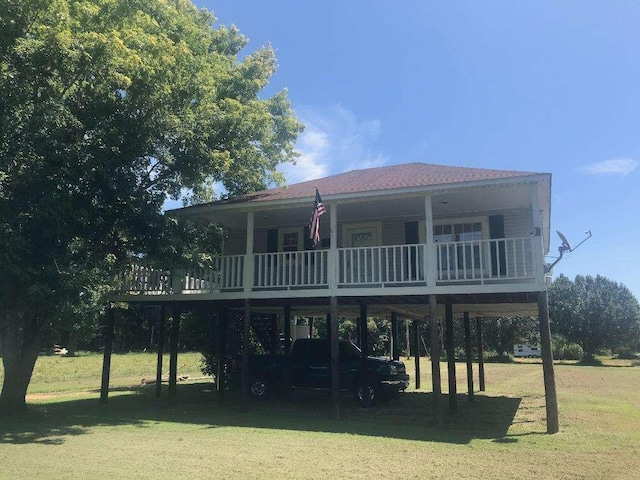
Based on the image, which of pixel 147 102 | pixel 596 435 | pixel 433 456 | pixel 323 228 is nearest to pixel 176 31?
pixel 147 102

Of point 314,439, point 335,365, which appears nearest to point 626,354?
point 335,365

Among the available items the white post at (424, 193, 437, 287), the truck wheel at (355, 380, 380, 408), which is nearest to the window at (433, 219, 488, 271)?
the white post at (424, 193, 437, 287)

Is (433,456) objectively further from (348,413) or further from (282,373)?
(282,373)

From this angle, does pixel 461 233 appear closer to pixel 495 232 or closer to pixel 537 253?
pixel 495 232

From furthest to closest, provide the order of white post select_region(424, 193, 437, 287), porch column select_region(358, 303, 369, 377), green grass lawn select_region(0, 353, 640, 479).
A: porch column select_region(358, 303, 369, 377) < white post select_region(424, 193, 437, 287) < green grass lawn select_region(0, 353, 640, 479)

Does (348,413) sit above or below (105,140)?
below

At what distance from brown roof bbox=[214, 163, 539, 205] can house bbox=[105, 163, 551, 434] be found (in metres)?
0.05

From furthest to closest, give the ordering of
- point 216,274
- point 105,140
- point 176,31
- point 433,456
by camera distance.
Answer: point 176,31 → point 216,274 → point 105,140 → point 433,456

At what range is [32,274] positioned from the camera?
36.9 feet

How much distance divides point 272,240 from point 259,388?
4.75 meters

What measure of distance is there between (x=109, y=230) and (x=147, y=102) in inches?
132

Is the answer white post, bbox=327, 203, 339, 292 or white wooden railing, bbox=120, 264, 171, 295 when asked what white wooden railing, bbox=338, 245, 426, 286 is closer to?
white post, bbox=327, 203, 339, 292

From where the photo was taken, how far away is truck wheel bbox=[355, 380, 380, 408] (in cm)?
1538

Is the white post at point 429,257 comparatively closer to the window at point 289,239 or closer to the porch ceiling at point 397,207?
the porch ceiling at point 397,207
